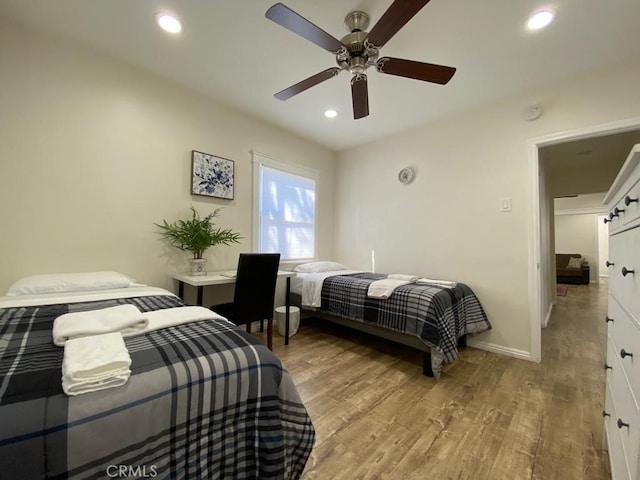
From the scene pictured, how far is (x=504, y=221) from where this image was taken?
2.73 m

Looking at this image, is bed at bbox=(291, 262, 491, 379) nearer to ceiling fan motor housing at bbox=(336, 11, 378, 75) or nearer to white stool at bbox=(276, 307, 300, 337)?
white stool at bbox=(276, 307, 300, 337)

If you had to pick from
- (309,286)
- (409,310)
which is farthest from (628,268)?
(309,286)

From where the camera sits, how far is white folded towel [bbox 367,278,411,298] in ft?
8.21

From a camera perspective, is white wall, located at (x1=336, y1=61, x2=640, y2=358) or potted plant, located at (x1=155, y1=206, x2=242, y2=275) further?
potted plant, located at (x1=155, y1=206, x2=242, y2=275)

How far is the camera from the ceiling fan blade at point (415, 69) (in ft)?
5.66

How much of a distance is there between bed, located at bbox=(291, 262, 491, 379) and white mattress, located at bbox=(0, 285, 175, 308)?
5.65ft

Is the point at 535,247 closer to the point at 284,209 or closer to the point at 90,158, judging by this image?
the point at 284,209

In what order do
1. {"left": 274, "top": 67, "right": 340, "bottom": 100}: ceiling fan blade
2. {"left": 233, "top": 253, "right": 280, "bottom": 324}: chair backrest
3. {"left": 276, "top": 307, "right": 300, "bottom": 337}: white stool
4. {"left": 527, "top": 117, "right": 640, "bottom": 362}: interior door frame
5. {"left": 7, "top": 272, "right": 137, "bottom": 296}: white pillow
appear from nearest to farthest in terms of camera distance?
{"left": 7, "top": 272, "right": 137, "bottom": 296}: white pillow, {"left": 274, "top": 67, "right": 340, "bottom": 100}: ceiling fan blade, {"left": 233, "top": 253, "right": 280, "bottom": 324}: chair backrest, {"left": 527, "top": 117, "right": 640, "bottom": 362}: interior door frame, {"left": 276, "top": 307, "right": 300, "bottom": 337}: white stool

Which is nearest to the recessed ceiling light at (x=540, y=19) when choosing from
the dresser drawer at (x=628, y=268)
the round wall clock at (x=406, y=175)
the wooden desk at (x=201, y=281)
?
the dresser drawer at (x=628, y=268)

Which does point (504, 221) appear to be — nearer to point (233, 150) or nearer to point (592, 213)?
point (233, 150)

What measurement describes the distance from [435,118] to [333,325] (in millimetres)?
2884

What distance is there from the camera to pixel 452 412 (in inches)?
68.7

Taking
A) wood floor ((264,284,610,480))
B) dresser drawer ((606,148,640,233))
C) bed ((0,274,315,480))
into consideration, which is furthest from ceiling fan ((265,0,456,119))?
wood floor ((264,284,610,480))

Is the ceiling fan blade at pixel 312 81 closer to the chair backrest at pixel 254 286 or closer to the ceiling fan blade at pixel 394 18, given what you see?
the ceiling fan blade at pixel 394 18
